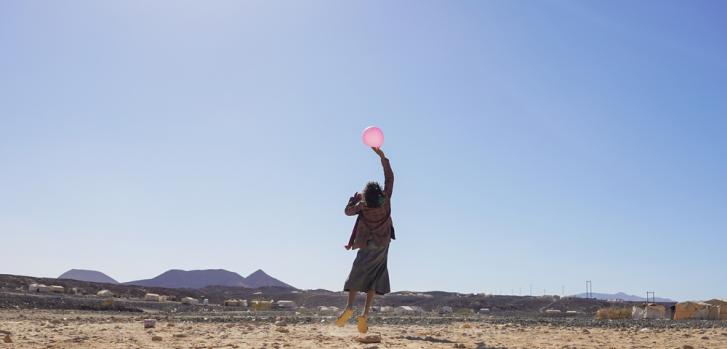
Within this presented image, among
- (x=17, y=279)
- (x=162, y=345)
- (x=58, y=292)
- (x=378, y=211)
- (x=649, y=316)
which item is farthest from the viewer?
(x=17, y=279)

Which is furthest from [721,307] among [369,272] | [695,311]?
[369,272]

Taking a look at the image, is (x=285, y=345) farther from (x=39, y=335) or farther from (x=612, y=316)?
(x=612, y=316)

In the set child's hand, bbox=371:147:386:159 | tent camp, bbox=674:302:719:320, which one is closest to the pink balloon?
child's hand, bbox=371:147:386:159

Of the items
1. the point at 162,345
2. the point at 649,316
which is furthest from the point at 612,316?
the point at 162,345

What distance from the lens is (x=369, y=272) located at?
30.8 ft

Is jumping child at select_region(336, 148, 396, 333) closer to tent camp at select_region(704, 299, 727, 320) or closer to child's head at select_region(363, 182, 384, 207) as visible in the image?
child's head at select_region(363, 182, 384, 207)

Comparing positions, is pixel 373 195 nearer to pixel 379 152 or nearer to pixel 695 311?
pixel 379 152

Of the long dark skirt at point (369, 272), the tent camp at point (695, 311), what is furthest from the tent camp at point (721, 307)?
the long dark skirt at point (369, 272)

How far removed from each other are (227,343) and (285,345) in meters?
0.90

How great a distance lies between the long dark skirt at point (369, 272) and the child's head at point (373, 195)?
2.06 feet

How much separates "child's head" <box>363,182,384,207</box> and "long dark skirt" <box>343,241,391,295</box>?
0.63 m

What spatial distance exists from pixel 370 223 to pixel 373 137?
1.33 m

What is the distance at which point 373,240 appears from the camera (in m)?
9.43

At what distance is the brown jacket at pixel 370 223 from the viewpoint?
30.6 ft
